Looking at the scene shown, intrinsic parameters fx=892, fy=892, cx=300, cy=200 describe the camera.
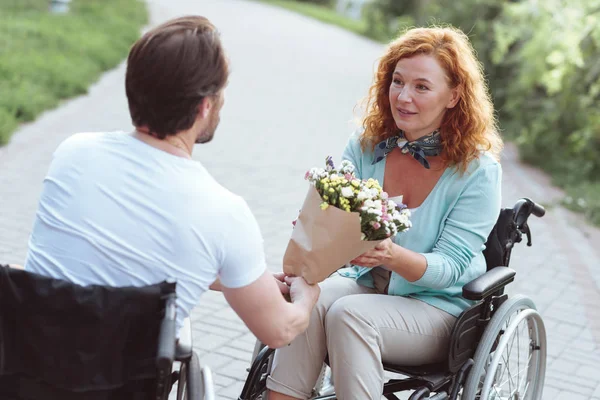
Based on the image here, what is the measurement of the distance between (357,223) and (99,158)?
2.56 feet

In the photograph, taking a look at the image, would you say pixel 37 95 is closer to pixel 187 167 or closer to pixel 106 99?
pixel 106 99

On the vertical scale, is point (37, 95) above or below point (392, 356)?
below

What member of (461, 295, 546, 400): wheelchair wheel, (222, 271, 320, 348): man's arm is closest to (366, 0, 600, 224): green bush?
(461, 295, 546, 400): wheelchair wheel

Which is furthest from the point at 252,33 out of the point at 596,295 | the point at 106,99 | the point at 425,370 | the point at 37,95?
the point at 425,370

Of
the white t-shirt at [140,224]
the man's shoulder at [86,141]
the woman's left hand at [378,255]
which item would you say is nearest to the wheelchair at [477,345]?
the woman's left hand at [378,255]

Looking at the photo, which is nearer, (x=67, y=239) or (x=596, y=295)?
(x=67, y=239)

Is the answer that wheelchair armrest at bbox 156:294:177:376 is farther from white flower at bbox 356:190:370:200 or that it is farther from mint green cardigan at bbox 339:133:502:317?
mint green cardigan at bbox 339:133:502:317

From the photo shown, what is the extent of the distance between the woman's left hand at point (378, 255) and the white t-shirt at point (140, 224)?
2.15ft

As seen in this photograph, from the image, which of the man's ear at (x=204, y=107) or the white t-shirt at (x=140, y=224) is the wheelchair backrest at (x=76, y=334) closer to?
the white t-shirt at (x=140, y=224)

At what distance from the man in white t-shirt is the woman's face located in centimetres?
112

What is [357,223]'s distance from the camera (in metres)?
2.60

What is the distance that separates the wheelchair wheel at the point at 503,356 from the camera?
2973 mm

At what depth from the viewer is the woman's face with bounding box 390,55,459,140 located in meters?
3.21

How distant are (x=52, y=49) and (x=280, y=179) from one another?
5730 mm
